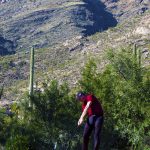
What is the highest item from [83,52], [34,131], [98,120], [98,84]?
[98,120]

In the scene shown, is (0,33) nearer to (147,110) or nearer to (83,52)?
(83,52)

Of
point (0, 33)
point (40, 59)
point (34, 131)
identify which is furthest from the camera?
point (0, 33)

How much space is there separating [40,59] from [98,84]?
8261 cm

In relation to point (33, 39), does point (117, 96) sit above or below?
above

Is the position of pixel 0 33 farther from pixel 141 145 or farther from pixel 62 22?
pixel 141 145

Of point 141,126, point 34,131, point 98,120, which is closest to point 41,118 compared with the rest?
point 34,131

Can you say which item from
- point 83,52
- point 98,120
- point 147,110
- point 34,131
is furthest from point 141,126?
point 83,52

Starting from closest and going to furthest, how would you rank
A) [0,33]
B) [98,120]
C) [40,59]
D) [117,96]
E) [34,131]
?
[98,120] → [117,96] → [34,131] → [40,59] → [0,33]

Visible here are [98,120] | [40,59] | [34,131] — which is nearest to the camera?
[98,120]

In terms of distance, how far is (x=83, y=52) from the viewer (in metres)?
119

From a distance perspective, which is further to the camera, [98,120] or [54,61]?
[54,61]

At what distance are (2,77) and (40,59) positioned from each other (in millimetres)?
11970

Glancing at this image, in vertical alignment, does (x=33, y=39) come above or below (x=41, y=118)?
below

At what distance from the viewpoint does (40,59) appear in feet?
367
